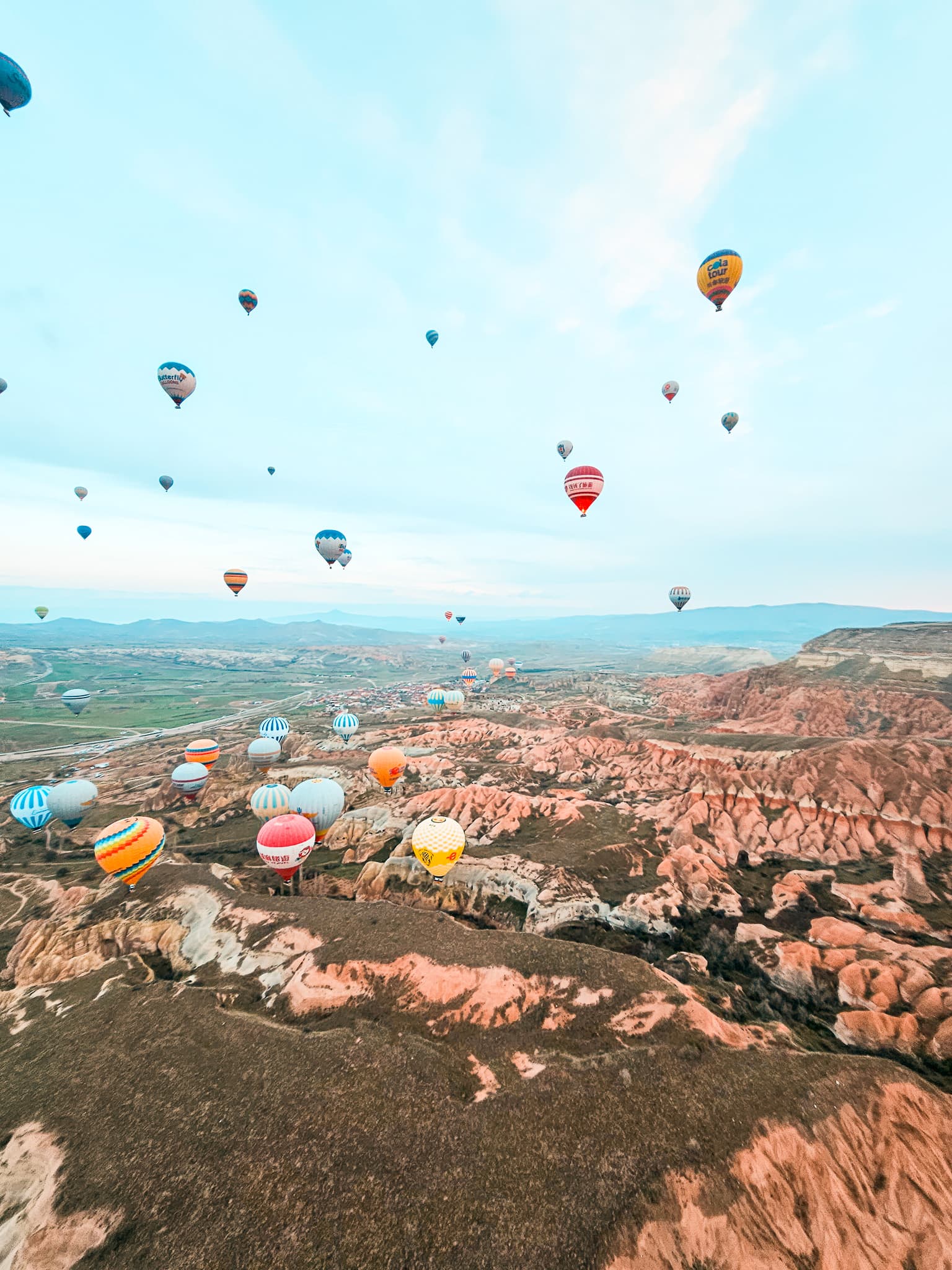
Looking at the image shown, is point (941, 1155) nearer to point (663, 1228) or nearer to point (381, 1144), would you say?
point (663, 1228)

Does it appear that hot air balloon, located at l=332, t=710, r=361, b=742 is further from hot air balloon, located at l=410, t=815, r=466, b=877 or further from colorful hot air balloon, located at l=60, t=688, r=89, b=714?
colorful hot air balloon, located at l=60, t=688, r=89, b=714

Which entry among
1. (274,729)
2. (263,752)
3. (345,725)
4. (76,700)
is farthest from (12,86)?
(76,700)

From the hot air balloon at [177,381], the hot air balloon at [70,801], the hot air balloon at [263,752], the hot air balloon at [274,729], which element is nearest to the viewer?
the hot air balloon at [70,801]

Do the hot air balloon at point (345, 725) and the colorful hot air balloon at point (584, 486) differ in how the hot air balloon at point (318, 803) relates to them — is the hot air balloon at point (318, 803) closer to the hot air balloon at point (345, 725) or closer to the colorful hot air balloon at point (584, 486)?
the colorful hot air balloon at point (584, 486)

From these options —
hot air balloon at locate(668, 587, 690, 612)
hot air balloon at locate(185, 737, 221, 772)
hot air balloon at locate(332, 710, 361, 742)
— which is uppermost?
hot air balloon at locate(668, 587, 690, 612)

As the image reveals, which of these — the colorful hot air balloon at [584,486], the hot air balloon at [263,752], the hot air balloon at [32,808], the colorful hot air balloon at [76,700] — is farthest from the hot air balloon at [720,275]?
the colorful hot air balloon at [76,700]

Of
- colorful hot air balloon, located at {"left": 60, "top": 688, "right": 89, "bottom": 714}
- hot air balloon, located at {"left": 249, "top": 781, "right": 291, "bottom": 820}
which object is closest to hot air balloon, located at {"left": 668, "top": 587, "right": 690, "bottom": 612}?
hot air balloon, located at {"left": 249, "top": 781, "right": 291, "bottom": 820}
